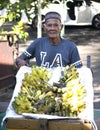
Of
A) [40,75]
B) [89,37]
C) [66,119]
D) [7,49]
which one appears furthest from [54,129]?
[89,37]

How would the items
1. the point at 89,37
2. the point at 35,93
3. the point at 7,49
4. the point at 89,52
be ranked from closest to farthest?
the point at 35,93
the point at 7,49
the point at 89,52
the point at 89,37

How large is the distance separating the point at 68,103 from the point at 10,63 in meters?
4.94

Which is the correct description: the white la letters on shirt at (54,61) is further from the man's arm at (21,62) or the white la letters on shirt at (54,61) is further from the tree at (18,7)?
the tree at (18,7)

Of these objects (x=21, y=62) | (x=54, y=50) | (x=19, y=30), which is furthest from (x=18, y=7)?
(x=54, y=50)

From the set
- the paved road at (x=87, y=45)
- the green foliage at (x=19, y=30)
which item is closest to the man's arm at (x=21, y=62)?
the paved road at (x=87, y=45)

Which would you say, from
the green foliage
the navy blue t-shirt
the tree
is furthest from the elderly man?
the green foliage

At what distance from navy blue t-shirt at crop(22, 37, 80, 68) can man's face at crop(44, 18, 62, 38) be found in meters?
0.15

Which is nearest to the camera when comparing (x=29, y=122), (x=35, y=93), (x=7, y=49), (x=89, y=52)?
(x=29, y=122)

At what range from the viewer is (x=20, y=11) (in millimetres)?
8508

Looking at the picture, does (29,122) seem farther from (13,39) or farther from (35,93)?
(13,39)

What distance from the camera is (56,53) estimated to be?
4297 mm

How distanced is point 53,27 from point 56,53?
0.94 feet

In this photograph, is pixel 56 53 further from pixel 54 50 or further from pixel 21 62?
pixel 21 62

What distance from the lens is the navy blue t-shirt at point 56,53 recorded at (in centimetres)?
430
